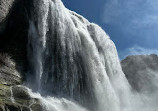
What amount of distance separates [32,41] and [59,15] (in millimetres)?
3701

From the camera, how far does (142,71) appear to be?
1844 inches

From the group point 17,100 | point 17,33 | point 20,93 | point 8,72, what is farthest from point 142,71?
point 17,100

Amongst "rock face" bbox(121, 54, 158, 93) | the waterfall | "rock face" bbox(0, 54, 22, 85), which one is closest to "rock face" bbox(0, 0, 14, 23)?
the waterfall

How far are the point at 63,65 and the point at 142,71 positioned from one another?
2839cm

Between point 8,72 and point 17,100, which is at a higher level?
point 8,72

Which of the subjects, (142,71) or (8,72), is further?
(142,71)

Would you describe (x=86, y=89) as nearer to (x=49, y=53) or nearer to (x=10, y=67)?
(x=49, y=53)

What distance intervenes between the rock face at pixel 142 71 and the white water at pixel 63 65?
1965 centimetres

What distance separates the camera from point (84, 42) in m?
24.5

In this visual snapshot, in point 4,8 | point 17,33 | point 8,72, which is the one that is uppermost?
point 4,8

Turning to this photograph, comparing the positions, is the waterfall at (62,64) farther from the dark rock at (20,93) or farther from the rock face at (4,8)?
the rock face at (4,8)

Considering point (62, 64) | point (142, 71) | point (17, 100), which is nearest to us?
point (17, 100)

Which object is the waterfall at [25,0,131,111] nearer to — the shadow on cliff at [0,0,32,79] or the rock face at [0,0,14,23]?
the shadow on cliff at [0,0,32,79]

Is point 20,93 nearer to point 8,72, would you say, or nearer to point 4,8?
point 8,72
